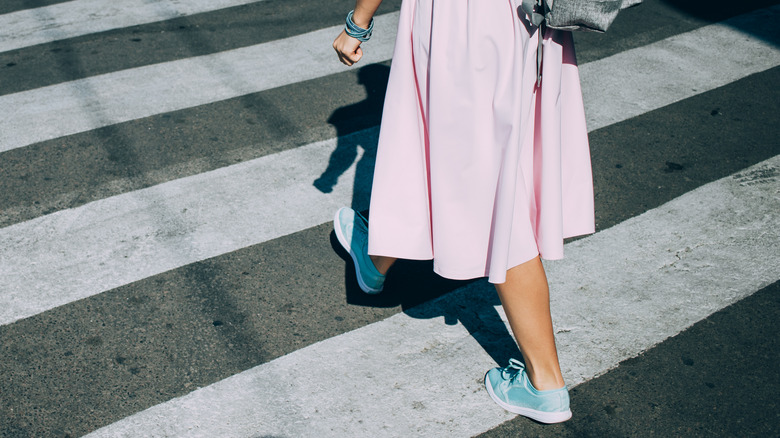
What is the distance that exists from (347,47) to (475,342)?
113cm

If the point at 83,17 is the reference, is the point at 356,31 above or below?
above

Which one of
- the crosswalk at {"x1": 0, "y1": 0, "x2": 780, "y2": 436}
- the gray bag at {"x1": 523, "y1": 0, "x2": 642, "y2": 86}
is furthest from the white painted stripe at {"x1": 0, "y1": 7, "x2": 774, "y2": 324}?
the gray bag at {"x1": 523, "y1": 0, "x2": 642, "y2": 86}

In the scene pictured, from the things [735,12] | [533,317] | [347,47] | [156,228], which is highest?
[347,47]

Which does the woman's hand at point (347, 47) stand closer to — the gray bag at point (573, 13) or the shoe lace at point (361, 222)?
the gray bag at point (573, 13)

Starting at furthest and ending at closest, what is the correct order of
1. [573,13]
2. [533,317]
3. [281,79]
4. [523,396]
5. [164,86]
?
[281,79]
[164,86]
[523,396]
[533,317]
[573,13]

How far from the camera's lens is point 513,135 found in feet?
6.84

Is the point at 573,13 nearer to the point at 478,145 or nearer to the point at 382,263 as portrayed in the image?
the point at 478,145

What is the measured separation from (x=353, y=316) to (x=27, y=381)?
1.13 metres

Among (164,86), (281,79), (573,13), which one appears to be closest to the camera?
(573,13)

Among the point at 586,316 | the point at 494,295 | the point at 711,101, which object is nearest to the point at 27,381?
the point at 494,295

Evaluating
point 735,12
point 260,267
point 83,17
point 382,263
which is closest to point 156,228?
point 260,267

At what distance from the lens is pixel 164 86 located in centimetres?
Answer: 445

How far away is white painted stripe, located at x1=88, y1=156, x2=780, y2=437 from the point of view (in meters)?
2.40

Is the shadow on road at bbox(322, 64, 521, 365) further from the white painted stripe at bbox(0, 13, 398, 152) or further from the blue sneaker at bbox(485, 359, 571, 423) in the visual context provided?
the white painted stripe at bbox(0, 13, 398, 152)
